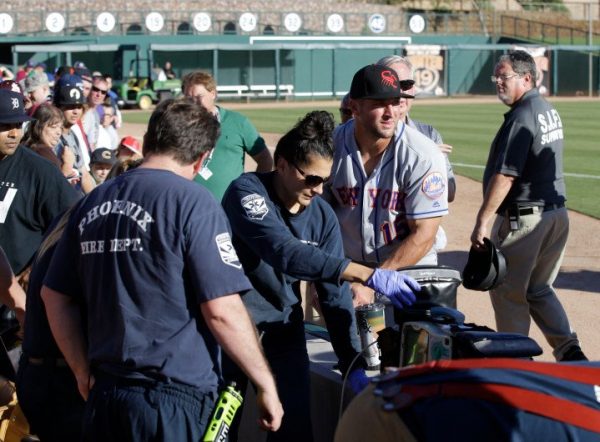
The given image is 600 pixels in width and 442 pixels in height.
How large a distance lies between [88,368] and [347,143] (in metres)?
2.41

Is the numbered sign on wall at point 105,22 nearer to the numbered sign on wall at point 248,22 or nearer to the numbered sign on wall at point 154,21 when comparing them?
the numbered sign on wall at point 154,21

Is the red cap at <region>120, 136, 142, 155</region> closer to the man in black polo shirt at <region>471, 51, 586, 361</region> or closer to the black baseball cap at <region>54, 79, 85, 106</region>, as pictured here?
the black baseball cap at <region>54, 79, 85, 106</region>

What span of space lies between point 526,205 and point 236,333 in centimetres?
391

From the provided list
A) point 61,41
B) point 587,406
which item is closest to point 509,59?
point 587,406

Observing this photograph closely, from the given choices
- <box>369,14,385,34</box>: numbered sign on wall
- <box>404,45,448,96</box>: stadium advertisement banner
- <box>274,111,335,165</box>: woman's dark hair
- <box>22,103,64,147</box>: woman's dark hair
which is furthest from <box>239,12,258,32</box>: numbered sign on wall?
<box>274,111,335,165</box>: woman's dark hair

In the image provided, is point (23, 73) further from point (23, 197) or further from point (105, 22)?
point (105, 22)

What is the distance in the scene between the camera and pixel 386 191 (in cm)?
562

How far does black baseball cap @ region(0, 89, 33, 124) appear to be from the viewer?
19.1 feet

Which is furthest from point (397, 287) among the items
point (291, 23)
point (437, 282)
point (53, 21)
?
point (291, 23)

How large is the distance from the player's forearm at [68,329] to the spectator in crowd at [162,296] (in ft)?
0.35

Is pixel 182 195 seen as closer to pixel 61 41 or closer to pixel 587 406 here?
pixel 587 406

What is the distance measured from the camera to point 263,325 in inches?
180

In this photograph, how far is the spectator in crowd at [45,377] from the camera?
411 centimetres

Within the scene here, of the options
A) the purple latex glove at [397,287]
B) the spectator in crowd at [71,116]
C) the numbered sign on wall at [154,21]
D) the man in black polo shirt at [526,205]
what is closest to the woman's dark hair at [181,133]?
the purple latex glove at [397,287]
